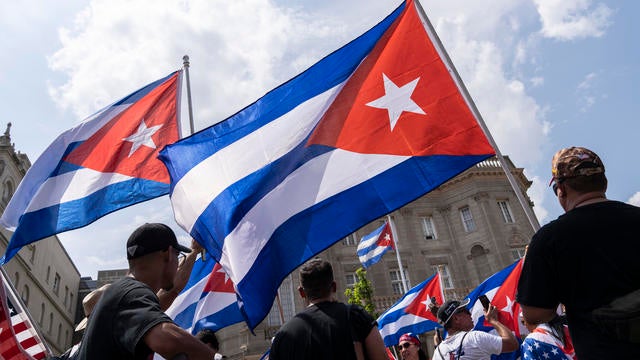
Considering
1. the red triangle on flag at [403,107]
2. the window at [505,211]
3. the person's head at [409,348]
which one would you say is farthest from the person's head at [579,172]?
the window at [505,211]

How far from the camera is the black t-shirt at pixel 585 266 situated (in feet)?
7.41

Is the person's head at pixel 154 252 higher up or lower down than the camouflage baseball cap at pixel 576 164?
lower down

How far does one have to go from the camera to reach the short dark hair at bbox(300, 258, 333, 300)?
12.1 ft

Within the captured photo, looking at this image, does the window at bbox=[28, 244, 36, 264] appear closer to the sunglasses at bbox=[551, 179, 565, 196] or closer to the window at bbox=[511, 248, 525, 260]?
the window at bbox=[511, 248, 525, 260]

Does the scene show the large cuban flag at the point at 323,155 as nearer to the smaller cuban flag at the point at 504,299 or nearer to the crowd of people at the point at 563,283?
the crowd of people at the point at 563,283

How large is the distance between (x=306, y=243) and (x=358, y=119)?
62.7 inches

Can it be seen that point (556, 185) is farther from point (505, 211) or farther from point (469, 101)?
point (505, 211)

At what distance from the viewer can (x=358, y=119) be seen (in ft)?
18.2

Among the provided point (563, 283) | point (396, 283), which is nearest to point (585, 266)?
point (563, 283)

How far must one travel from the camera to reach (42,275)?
4100 centimetres

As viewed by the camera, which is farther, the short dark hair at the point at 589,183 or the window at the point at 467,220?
the window at the point at 467,220

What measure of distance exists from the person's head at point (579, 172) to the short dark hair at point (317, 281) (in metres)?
1.75

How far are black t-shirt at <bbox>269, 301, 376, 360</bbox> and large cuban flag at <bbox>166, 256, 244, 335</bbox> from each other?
5292mm

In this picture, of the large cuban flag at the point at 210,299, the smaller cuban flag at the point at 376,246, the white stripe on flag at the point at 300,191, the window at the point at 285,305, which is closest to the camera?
the white stripe on flag at the point at 300,191
